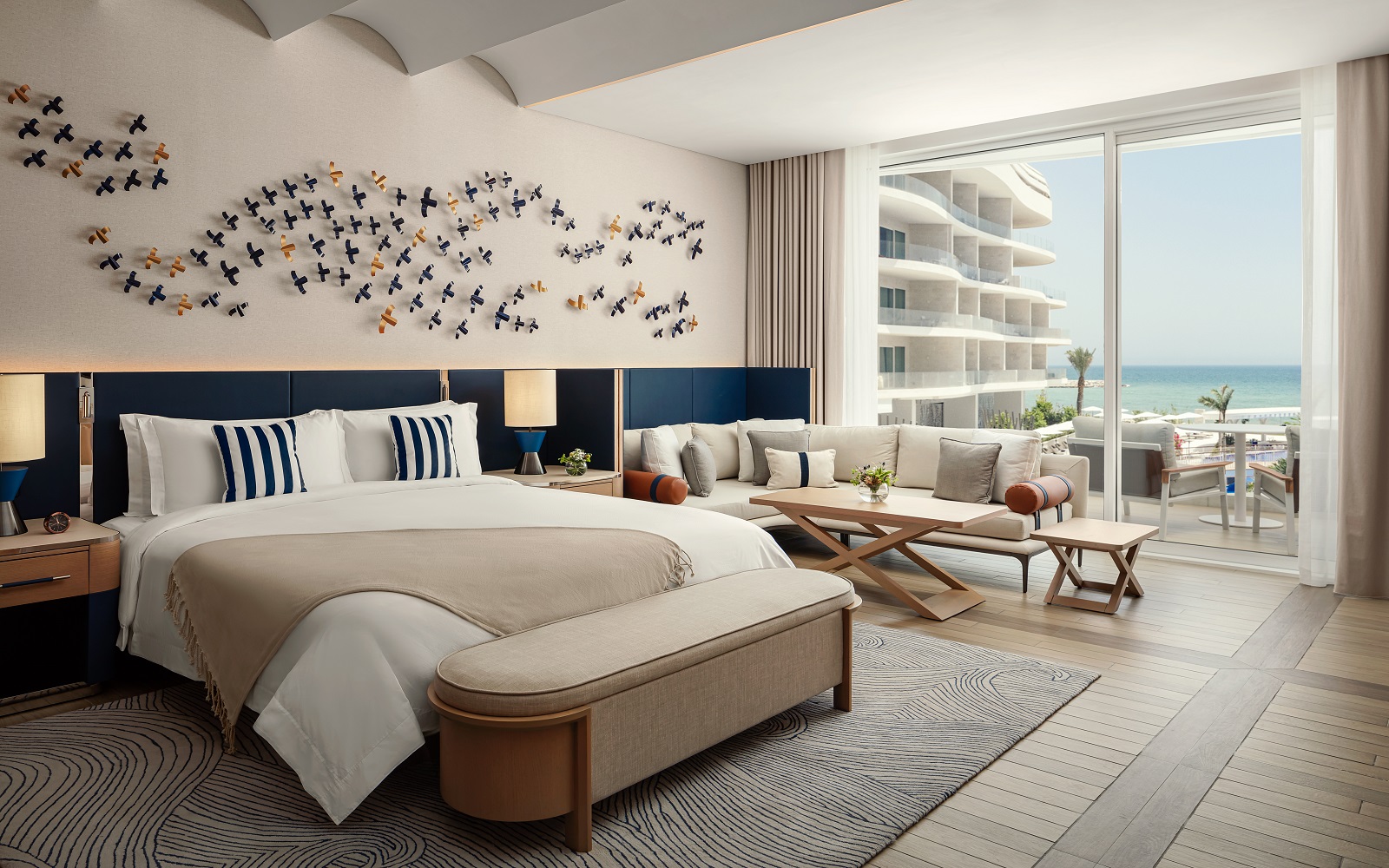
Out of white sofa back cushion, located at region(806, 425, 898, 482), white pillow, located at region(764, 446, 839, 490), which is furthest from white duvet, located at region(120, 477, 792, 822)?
white sofa back cushion, located at region(806, 425, 898, 482)

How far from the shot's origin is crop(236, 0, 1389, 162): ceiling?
13.9 feet

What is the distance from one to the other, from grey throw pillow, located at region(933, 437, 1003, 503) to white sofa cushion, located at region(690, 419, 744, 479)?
57.4 inches


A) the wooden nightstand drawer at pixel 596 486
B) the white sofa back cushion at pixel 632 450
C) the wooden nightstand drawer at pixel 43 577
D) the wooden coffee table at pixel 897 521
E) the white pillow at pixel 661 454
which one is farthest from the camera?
the white sofa back cushion at pixel 632 450

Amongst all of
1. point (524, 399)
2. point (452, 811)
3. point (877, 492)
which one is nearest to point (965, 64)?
point (877, 492)

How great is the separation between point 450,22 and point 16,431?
2703 millimetres

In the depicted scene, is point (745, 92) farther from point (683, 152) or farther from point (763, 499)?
point (763, 499)

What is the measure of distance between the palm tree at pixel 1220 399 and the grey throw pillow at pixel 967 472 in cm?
150

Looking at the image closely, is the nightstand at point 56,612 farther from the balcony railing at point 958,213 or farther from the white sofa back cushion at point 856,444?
the balcony railing at point 958,213

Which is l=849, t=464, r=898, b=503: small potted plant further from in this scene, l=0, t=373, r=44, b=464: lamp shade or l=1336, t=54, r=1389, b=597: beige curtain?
l=0, t=373, r=44, b=464: lamp shade

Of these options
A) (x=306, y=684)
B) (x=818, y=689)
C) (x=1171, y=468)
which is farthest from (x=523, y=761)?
(x=1171, y=468)

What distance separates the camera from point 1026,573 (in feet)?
16.3

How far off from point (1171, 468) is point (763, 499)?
112 inches

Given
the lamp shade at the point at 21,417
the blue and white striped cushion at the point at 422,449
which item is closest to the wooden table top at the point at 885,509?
the blue and white striped cushion at the point at 422,449

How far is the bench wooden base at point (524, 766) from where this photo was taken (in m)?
2.27
